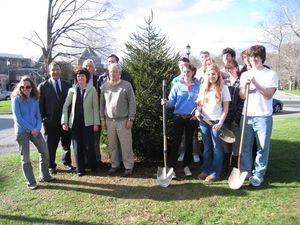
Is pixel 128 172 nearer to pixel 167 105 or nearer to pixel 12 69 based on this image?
pixel 167 105

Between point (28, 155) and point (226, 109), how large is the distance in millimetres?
3398

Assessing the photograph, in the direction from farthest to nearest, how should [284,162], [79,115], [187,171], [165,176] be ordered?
[284,162] < [79,115] < [187,171] < [165,176]

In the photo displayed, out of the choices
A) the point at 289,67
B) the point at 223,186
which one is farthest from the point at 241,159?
the point at 289,67

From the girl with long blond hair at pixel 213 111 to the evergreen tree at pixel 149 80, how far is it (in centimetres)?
110

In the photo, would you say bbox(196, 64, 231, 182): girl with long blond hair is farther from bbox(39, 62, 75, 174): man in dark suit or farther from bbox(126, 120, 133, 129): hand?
bbox(39, 62, 75, 174): man in dark suit

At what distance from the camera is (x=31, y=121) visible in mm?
6059

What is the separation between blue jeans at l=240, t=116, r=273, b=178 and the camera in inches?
223

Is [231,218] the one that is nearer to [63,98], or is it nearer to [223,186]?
[223,186]

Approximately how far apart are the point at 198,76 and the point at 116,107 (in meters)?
1.67

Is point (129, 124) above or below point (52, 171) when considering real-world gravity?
above

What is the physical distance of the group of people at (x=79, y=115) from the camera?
19.8ft

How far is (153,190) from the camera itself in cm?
585

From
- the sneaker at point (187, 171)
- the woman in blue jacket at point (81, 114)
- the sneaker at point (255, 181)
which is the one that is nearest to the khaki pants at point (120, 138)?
the woman in blue jacket at point (81, 114)

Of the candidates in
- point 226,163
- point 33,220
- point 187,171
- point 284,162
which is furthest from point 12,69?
point 33,220
